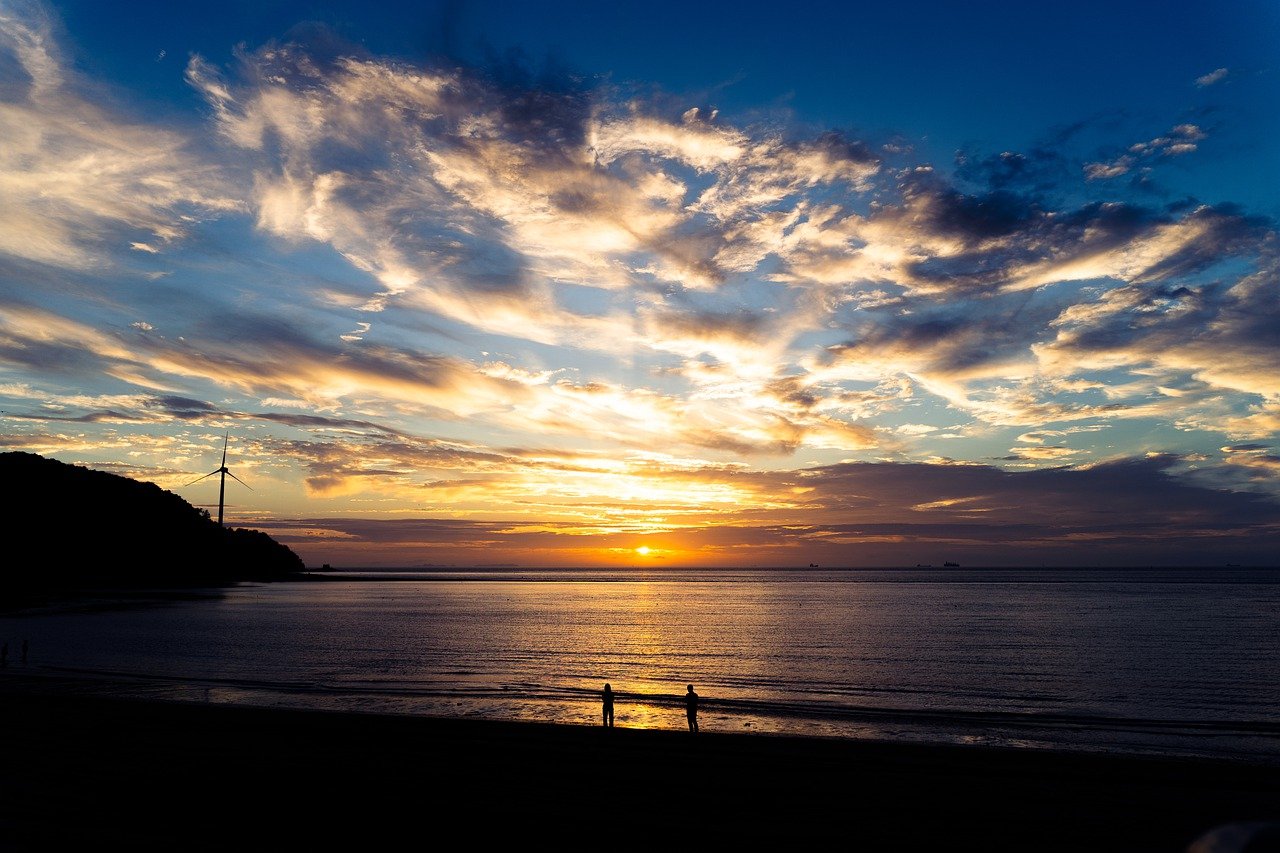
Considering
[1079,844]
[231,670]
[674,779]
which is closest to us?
[1079,844]

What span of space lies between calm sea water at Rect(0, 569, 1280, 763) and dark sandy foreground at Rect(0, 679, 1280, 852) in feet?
26.3

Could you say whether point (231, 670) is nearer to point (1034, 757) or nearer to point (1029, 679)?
point (1034, 757)

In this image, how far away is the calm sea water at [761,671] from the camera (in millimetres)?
35406

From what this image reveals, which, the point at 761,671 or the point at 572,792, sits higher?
the point at 572,792

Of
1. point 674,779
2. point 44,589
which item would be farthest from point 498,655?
point 44,589

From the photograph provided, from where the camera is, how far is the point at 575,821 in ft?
57.1

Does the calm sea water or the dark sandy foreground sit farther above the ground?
the dark sandy foreground

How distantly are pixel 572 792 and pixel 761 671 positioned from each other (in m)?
36.6

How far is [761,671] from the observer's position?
177 feet

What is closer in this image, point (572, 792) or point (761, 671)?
point (572, 792)

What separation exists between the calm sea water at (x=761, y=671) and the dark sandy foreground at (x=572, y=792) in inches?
316

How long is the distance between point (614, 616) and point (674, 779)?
329ft

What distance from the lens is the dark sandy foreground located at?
1644 cm

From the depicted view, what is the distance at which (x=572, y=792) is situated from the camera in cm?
1983
